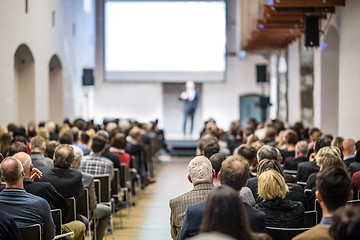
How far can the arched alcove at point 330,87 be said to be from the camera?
14.1 m

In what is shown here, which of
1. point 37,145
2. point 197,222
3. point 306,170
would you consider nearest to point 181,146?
point 37,145

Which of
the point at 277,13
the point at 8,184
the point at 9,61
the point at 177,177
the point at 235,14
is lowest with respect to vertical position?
the point at 177,177

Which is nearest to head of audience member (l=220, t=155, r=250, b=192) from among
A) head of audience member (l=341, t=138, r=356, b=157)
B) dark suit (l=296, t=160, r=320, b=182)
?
dark suit (l=296, t=160, r=320, b=182)

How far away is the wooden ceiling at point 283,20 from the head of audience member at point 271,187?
7.25 m

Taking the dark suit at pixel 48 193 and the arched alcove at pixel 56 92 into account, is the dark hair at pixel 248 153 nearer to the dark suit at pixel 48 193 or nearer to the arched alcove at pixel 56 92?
the dark suit at pixel 48 193

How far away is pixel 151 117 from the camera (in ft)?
82.9

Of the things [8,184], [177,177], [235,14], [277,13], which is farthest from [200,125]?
[8,184]

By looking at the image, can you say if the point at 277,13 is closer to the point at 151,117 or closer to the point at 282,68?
the point at 282,68

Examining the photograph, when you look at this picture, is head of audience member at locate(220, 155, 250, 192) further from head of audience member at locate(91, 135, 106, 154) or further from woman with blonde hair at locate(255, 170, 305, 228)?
head of audience member at locate(91, 135, 106, 154)

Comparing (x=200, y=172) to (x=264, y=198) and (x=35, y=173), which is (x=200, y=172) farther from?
(x=35, y=173)

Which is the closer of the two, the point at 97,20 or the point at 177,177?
the point at 177,177

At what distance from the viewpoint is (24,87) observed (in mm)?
15648

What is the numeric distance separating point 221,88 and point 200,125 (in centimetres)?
178

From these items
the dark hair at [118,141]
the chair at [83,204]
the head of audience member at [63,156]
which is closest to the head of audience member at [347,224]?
the head of audience member at [63,156]
